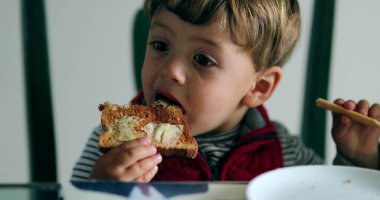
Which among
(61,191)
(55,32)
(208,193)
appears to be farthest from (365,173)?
(55,32)

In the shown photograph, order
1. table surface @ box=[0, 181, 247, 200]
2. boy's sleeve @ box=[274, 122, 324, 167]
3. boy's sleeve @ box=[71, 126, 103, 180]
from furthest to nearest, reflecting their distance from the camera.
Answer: boy's sleeve @ box=[274, 122, 324, 167], boy's sleeve @ box=[71, 126, 103, 180], table surface @ box=[0, 181, 247, 200]

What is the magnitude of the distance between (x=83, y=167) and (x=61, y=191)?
0.46 feet

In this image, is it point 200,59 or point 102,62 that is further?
point 102,62

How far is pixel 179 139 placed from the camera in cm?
39

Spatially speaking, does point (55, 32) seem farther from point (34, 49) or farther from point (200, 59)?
point (200, 59)

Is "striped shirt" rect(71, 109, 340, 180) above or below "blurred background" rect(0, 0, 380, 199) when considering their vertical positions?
below

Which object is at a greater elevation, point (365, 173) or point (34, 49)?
point (34, 49)

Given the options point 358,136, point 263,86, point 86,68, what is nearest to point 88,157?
point 86,68

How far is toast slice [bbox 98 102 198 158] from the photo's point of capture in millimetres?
379

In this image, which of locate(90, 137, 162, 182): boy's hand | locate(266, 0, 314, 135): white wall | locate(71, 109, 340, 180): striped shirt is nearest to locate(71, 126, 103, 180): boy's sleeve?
locate(71, 109, 340, 180): striped shirt

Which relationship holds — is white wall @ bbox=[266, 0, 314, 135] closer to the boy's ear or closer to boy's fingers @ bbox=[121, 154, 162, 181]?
the boy's ear

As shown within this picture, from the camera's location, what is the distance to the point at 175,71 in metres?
0.40

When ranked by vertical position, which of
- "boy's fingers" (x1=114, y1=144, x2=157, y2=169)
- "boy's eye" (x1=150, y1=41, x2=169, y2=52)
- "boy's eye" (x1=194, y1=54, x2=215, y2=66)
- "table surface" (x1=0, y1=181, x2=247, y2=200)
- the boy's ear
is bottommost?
"table surface" (x1=0, y1=181, x2=247, y2=200)

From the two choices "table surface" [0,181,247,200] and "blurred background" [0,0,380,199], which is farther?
"blurred background" [0,0,380,199]
